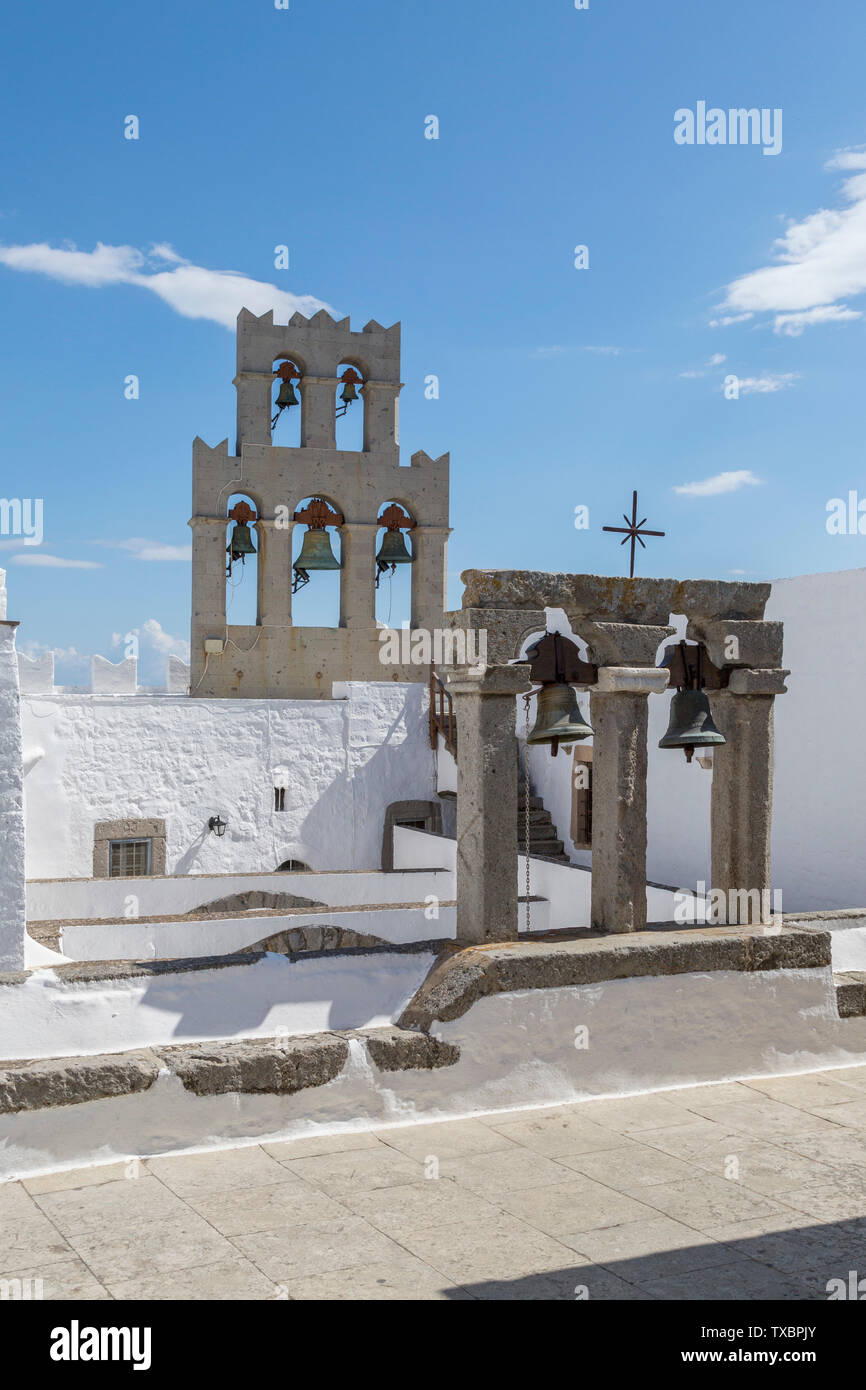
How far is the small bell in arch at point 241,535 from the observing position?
1416 cm

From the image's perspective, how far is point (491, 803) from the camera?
498 centimetres

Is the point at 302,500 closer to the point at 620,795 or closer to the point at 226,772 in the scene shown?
the point at 226,772

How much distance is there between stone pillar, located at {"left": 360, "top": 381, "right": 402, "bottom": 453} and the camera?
14.6 metres

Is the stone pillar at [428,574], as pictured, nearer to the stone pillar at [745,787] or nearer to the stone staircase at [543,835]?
the stone staircase at [543,835]

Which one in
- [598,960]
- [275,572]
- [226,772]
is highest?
[275,572]

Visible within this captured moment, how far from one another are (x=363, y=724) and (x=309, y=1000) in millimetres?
9851

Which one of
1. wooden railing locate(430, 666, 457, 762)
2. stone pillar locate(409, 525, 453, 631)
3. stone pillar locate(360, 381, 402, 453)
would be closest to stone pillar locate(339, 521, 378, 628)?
stone pillar locate(409, 525, 453, 631)

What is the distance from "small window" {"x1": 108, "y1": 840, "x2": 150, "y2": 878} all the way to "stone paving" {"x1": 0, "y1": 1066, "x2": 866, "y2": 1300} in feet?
30.9

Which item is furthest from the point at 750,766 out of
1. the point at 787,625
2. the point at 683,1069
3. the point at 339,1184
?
the point at 787,625

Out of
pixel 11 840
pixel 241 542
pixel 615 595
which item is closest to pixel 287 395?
pixel 241 542

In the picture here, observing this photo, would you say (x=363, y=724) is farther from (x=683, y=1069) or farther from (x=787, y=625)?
(x=683, y=1069)

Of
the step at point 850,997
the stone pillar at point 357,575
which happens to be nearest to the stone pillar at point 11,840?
the step at point 850,997

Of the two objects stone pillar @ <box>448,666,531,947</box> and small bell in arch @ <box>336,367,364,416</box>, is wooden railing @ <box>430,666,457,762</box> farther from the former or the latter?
stone pillar @ <box>448,666,531,947</box>

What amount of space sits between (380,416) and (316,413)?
85 cm
